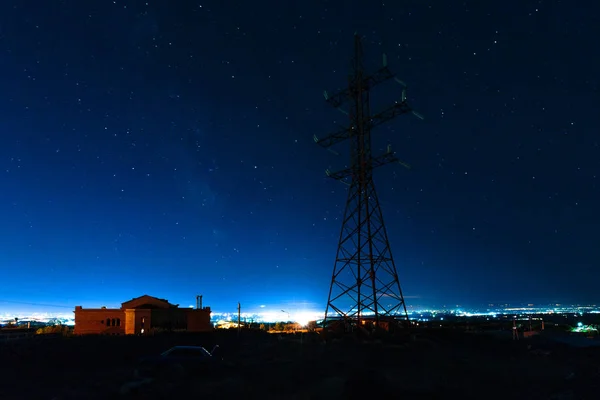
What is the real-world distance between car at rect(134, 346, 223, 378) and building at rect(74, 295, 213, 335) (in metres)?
36.2

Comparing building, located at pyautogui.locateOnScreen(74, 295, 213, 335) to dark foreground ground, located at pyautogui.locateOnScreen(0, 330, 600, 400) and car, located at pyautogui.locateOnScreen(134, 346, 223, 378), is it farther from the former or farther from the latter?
car, located at pyautogui.locateOnScreen(134, 346, 223, 378)

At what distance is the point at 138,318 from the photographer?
6012cm

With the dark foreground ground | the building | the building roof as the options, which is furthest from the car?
the building roof

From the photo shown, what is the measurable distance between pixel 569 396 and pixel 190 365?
17080 mm

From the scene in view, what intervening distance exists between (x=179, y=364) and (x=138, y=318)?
40.3 meters

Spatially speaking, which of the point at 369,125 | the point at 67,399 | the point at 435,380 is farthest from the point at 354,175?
the point at 67,399

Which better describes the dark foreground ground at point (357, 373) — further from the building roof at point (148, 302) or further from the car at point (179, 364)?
the building roof at point (148, 302)

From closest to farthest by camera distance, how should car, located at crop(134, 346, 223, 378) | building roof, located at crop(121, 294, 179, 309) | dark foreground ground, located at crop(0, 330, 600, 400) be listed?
dark foreground ground, located at crop(0, 330, 600, 400), car, located at crop(134, 346, 223, 378), building roof, located at crop(121, 294, 179, 309)

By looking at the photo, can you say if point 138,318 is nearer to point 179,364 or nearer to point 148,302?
point 148,302

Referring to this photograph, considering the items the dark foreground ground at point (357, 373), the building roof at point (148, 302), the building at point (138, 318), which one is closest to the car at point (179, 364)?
the dark foreground ground at point (357, 373)

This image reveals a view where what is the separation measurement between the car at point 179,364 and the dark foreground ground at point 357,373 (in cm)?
102

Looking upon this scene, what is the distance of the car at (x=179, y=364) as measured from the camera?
829 inches

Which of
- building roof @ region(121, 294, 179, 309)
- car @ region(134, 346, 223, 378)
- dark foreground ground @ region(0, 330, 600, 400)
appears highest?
building roof @ region(121, 294, 179, 309)

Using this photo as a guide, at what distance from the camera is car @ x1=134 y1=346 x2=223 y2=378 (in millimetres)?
21047
